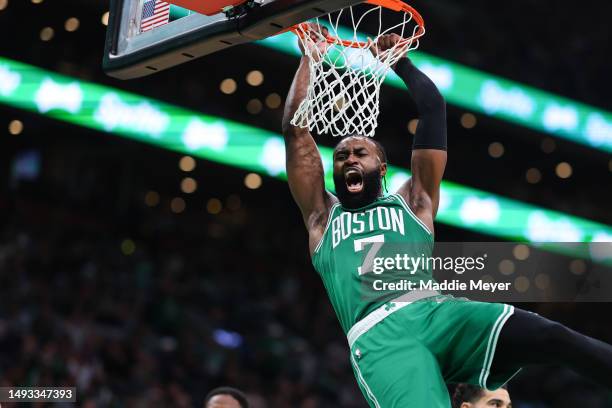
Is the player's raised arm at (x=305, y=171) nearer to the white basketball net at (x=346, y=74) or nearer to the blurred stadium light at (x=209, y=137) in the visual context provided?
the white basketball net at (x=346, y=74)

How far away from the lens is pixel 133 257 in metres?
13.7

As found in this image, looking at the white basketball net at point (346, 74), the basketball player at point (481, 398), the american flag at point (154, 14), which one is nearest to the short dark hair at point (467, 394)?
the basketball player at point (481, 398)

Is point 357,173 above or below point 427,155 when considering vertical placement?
below

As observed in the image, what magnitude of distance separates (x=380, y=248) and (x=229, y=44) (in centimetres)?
127

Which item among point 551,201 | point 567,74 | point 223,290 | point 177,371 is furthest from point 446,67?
point 177,371

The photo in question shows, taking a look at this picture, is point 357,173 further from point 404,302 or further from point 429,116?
point 404,302

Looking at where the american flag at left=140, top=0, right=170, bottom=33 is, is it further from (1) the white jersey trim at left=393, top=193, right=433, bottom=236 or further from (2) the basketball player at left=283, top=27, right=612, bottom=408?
(1) the white jersey trim at left=393, top=193, right=433, bottom=236

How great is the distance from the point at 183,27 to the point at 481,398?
262 centimetres

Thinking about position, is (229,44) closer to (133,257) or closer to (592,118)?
(133,257)

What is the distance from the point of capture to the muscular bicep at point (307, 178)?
5328mm

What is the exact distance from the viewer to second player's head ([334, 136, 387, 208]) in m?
5.12

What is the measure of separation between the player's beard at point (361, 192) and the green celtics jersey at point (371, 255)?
1.3 inches

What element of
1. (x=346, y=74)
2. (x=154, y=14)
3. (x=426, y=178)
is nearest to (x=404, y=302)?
(x=426, y=178)

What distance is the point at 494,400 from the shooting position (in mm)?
5363
